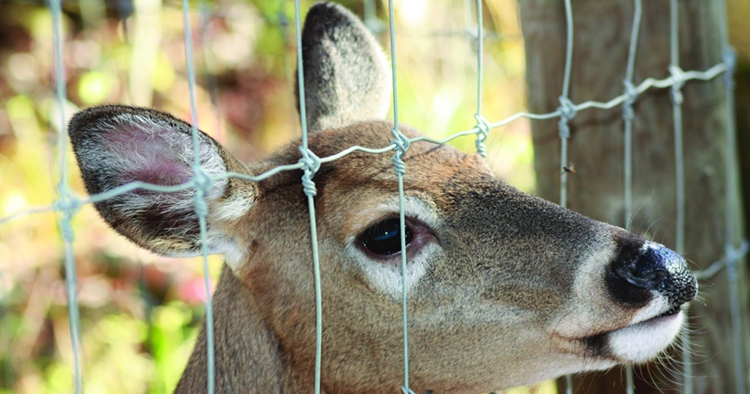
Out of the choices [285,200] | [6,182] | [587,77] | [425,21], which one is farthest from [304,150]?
[425,21]

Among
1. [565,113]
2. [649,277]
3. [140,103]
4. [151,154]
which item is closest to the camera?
[649,277]

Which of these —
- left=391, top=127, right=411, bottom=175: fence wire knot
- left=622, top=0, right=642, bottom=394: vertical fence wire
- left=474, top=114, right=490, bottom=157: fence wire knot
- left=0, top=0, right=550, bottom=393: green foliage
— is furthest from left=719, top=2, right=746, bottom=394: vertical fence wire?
left=391, top=127, right=411, bottom=175: fence wire knot

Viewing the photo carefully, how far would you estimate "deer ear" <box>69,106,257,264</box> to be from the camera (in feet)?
7.30

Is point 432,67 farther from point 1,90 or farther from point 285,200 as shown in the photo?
point 285,200

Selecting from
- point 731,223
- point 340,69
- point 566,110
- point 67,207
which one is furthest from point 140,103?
point 67,207

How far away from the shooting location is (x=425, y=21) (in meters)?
7.77

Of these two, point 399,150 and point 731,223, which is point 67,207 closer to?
point 399,150

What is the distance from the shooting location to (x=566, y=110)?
9.99ft

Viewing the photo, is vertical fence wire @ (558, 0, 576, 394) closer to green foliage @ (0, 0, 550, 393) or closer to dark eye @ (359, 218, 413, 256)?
dark eye @ (359, 218, 413, 256)

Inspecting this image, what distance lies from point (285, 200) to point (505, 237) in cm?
75

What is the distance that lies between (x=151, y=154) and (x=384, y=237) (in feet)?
2.54

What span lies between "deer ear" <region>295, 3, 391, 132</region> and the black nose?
1.52 metres

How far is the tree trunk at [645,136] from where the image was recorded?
3.37 meters

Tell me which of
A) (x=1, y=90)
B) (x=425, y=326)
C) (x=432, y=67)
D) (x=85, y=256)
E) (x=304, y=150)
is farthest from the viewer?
(x=432, y=67)
